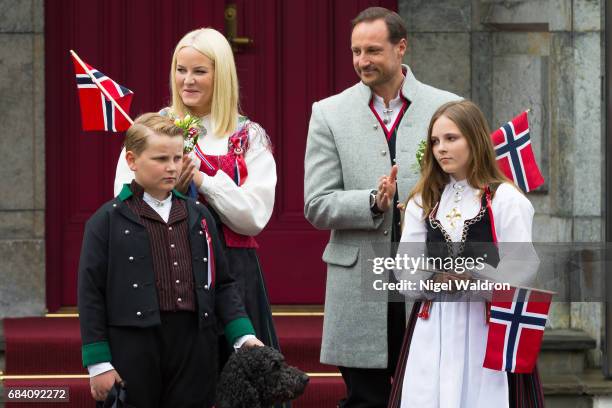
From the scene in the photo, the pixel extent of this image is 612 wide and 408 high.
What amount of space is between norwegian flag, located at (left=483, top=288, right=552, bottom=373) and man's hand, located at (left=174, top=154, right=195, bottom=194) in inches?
49.2

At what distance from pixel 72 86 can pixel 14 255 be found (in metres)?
1.07

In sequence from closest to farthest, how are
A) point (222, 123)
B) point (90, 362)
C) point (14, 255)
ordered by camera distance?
1. point (90, 362)
2. point (222, 123)
3. point (14, 255)

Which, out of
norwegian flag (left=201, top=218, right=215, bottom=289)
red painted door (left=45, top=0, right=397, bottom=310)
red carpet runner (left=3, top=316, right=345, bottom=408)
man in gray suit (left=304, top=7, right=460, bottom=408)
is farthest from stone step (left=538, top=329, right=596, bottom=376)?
norwegian flag (left=201, top=218, right=215, bottom=289)

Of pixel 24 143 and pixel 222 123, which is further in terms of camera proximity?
pixel 24 143

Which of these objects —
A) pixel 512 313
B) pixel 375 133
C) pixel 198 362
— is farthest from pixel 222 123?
pixel 512 313

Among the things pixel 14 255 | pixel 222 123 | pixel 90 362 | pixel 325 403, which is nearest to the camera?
pixel 90 362

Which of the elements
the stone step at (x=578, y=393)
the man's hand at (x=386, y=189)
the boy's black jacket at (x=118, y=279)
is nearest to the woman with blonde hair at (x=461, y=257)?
the man's hand at (x=386, y=189)

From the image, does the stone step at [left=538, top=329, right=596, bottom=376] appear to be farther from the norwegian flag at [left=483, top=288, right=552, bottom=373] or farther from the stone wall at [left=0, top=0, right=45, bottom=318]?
the stone wall at [left=0, top=0, right=45, bottom=318]

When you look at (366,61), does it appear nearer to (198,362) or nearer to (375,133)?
(375,133)

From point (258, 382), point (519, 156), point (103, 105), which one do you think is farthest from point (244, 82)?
point (258, 382)

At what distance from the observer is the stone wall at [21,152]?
7590mm

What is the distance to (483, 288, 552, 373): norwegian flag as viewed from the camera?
4.49 metres

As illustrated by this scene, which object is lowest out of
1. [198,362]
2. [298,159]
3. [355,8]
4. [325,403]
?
[325,403]

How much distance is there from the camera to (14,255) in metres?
7.60
